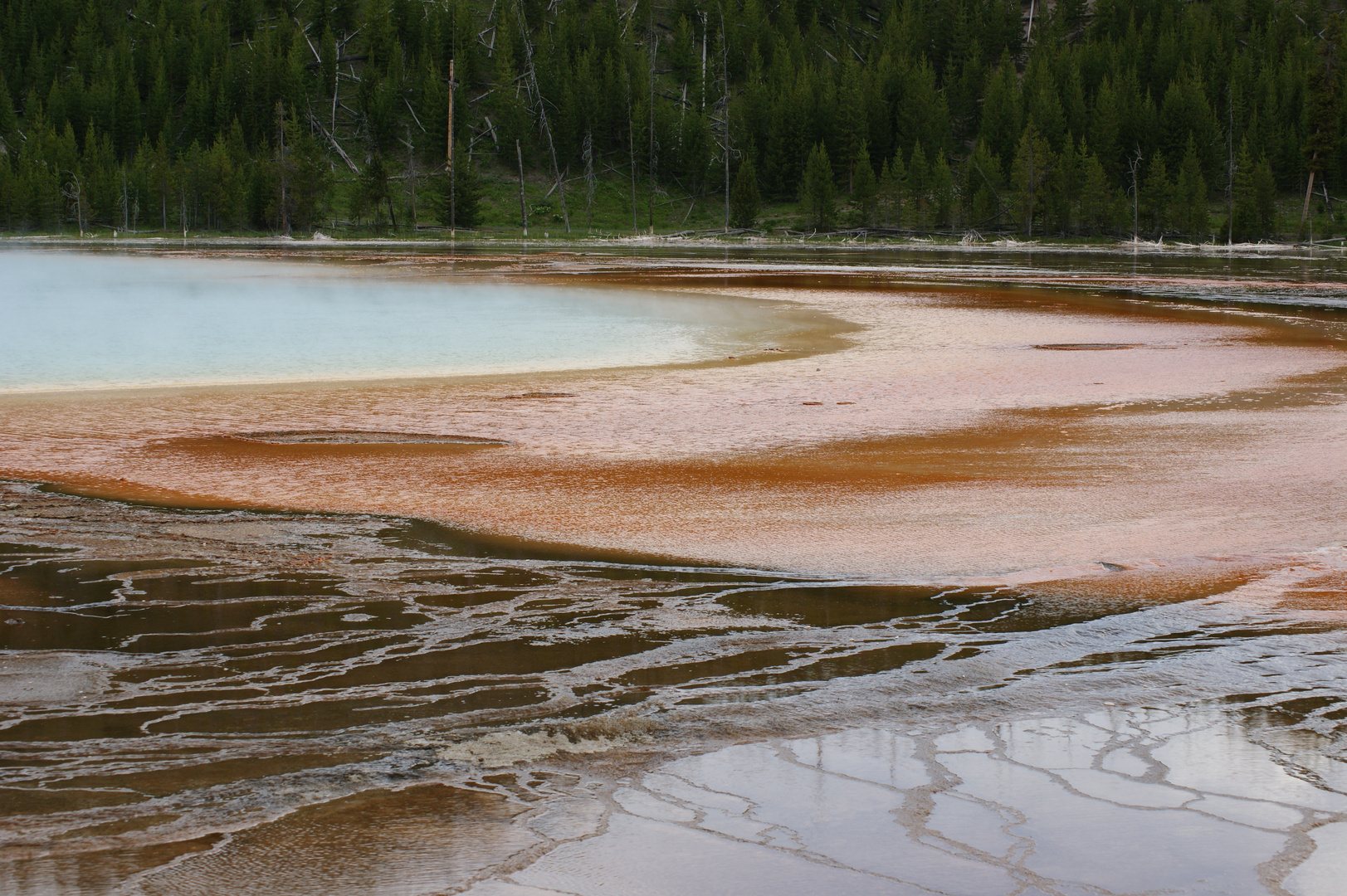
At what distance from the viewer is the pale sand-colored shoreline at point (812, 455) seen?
8.27m

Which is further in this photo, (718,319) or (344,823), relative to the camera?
(718,319)

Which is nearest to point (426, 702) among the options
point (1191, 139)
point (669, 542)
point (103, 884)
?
point (103, 884)

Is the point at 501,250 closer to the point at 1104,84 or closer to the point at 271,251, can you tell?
the point at 271,251

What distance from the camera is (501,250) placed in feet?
211

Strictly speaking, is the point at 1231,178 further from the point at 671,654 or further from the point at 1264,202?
the point at 671,654

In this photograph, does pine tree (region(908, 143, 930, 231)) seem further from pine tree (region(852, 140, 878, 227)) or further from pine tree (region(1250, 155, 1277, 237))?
pine tree (region(1250, 155, 1277, 237))

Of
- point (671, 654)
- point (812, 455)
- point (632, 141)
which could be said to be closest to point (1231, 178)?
point (632, 141)

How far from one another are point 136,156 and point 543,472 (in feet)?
360

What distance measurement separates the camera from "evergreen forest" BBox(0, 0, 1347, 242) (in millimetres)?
95500

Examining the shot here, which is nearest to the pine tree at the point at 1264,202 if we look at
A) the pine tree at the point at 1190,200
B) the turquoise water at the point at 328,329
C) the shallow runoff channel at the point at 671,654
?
the pine tree at the point at 1190,200

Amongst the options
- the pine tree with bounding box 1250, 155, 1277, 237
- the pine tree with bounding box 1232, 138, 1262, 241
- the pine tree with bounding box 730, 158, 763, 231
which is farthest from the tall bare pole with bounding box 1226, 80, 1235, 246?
the pine tree with bounding box 730, 158, 763, 231

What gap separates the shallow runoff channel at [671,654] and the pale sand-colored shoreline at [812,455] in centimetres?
6

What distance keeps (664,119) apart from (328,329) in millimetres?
93500

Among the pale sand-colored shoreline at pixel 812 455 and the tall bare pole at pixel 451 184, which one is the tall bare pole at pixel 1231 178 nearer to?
the tall bare pole at pixel 451 184
